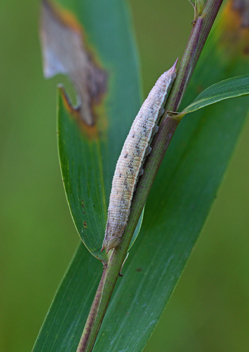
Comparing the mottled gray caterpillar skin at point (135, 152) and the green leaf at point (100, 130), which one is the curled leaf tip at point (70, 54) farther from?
the mottled gray caterpillar skin at point (135, 152)

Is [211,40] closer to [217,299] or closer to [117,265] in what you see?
[117,265]

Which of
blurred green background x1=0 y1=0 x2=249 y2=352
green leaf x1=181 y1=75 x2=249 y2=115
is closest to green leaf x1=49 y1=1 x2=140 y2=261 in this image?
green leaf x1=181 y1=75 x2=249 y2=115

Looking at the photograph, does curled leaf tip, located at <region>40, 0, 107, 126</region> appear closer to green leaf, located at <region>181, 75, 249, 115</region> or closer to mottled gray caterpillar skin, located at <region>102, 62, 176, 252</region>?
mottled gray caterpillar skin, located at <region>102, 62, 176, 252</region>

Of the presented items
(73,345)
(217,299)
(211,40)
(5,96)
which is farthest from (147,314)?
(5,96)

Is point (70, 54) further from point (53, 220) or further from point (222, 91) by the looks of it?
point (53, 220)

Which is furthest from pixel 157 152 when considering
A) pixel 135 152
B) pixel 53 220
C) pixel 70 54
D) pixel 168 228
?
pixel 53 220

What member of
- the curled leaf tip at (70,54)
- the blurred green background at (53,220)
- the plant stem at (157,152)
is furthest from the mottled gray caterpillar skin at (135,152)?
the blurred green background at (53,220)
